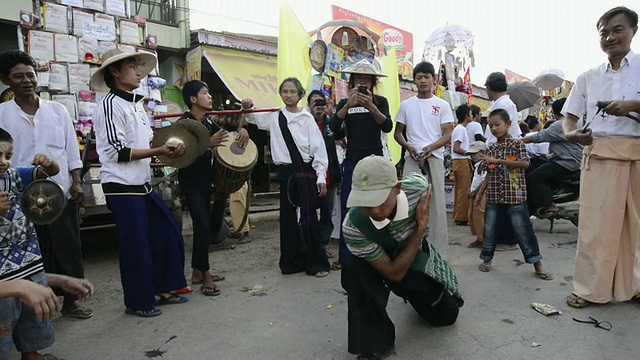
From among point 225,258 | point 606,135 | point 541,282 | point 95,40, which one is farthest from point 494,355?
point 95,40

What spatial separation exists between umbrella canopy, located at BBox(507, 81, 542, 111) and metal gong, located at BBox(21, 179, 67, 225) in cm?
771

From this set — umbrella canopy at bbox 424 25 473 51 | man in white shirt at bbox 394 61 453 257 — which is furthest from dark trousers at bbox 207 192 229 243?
umbrella canopy at bbox 424 25 473 51

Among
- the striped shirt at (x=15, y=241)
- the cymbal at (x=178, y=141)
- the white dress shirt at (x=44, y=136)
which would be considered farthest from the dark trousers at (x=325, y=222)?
the striped shirt at (x=15, y=241)

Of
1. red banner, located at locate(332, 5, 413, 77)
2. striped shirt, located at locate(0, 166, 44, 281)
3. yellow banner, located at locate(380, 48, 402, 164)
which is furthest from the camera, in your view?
red banner, located at locate(332, 5, 413, 77)

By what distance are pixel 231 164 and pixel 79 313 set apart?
1741 mm

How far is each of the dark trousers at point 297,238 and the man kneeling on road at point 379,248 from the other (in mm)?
1698

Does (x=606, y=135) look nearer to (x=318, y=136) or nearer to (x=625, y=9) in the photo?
(x=625, y=9)

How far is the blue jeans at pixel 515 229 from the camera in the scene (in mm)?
3842

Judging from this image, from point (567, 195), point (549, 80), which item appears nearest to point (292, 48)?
point (567, 195)

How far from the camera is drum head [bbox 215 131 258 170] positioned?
13.5 feet

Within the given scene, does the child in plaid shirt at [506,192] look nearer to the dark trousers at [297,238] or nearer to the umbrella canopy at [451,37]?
the dark trousers at [297,238]

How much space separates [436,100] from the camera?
414cm

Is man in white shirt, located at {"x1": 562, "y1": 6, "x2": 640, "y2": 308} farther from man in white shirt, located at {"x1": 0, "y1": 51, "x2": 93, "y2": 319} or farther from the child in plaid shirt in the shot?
man in white shirt, located at {"x1": 0, "y1": 51, "x2": 93, "y2": 319}

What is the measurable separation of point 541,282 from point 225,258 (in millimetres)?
3208
